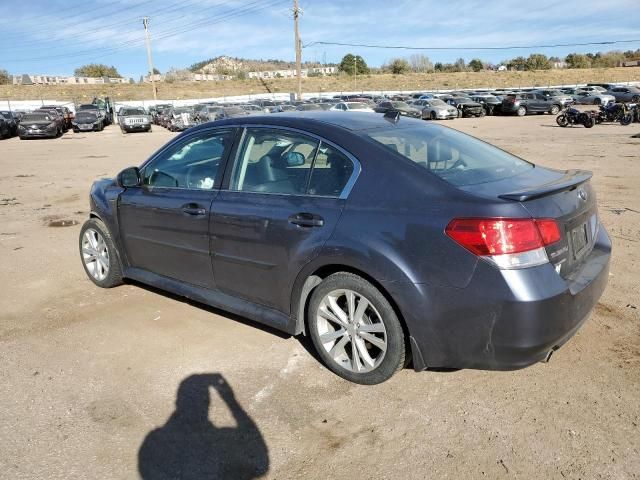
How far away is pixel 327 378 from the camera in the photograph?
11.0ft

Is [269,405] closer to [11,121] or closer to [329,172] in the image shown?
[329,172]

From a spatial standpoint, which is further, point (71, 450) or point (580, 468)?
point (71, 450)

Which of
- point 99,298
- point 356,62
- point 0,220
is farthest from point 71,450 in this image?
point 356,62

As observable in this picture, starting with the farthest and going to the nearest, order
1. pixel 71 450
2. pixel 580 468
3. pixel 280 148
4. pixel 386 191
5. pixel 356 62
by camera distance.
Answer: pixel 356 62, pixel 280 148, pixel 386 191, pixel 71 450, pixel 580 468

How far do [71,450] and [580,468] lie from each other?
2.55 m

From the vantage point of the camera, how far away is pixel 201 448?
2738 millimetres

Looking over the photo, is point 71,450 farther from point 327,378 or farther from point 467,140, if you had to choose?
point 467,140

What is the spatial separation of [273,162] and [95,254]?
8.12 feet

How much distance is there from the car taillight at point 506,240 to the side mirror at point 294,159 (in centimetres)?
127

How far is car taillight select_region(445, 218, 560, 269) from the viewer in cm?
262

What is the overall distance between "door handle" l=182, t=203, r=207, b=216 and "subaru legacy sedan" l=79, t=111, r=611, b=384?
1 cm

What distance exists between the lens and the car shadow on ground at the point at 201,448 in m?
2.57

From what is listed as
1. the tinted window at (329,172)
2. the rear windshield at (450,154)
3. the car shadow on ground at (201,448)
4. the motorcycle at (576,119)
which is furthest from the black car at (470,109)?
the car shadow on ground at (201,448)

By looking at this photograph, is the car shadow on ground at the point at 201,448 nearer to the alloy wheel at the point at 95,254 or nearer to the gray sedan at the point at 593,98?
the alloy wheel at the point at 95,254
